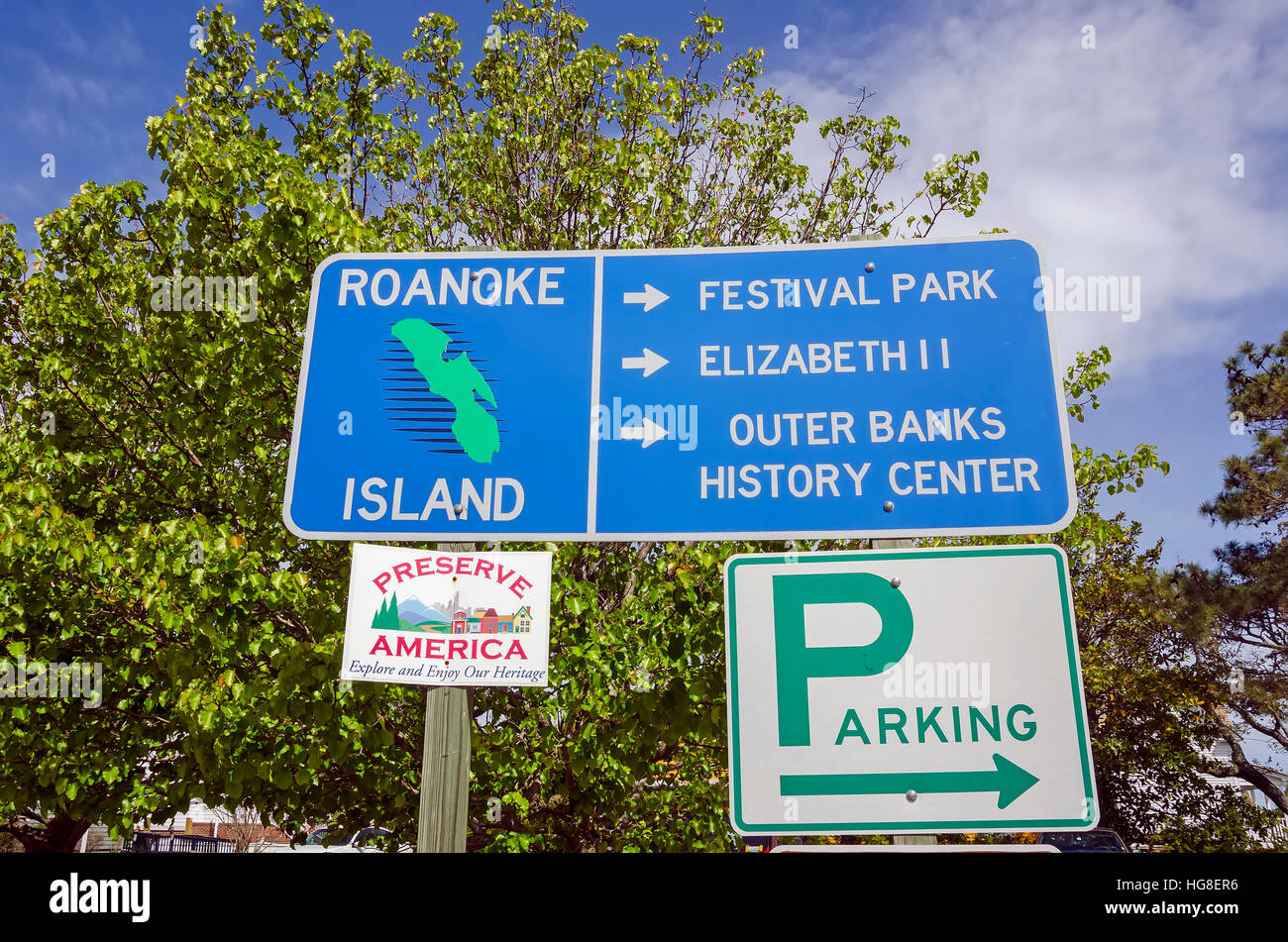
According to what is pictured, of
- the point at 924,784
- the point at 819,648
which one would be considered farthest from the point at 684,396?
the point at 924,784

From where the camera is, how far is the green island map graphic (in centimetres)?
305

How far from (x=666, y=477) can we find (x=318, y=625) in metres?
3.40

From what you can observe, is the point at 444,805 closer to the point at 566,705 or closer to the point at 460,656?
the point at 460,656

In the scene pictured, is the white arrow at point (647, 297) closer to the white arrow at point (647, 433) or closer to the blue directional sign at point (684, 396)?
the blue directional sign at point (684, 396)

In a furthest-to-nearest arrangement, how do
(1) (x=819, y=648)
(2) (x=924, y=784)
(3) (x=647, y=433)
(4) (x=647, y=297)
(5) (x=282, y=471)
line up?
(5) (x=282, y=471) < (4) (x=647, y=297) < (3) (x=647, y=433) < (1) (x=819, y=648) < (2) (x=924, y=784)

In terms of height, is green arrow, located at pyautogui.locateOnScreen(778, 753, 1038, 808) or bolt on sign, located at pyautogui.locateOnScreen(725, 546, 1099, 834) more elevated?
bolt on sign, located at pyautogui.locateOnScreen(725, 546, 1099, 834)

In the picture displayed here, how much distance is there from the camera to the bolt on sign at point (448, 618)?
2844 mm

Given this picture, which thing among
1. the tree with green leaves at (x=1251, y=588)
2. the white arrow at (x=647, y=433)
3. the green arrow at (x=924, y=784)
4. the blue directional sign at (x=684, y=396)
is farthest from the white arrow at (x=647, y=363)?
the tree with green leaves at (x=1251, y=588)

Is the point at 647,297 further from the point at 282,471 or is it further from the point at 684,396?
the point at 282,471

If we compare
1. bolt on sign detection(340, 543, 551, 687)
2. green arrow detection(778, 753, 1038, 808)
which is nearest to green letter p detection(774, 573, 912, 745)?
green arrow detection(778, 753, 1038, 808)

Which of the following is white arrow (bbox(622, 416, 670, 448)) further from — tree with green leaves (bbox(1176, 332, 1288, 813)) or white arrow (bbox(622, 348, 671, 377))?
tree with green leaves (bbox(1176, 332, 1288, 813))

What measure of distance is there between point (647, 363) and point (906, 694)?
149cm

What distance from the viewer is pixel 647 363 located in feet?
10.2

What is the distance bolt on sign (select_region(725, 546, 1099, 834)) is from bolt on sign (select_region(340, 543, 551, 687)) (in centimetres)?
73
